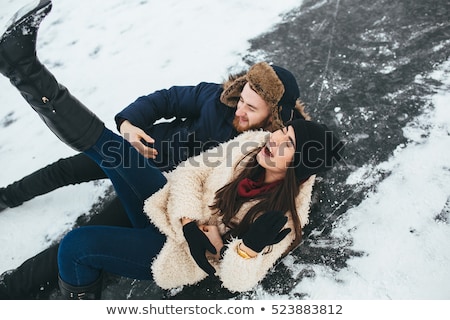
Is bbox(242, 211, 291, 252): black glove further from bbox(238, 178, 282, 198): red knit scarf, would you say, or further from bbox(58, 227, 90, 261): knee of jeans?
bbox(58, 227, 90, 261): knee of jeans

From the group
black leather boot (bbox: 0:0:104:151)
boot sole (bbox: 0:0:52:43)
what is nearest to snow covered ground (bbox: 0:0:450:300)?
black leather boot (bbox: 0:0:104:151)

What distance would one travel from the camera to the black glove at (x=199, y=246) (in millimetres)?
1643

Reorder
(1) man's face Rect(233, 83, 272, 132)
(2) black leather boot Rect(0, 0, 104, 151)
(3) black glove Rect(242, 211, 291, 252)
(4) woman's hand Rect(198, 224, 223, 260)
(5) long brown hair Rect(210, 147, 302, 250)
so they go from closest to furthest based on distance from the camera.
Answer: (2) black leather boot Rect(0, 0, 104, 151), (3) black glove Rect(242, 211, 291, 252), (5) long brown hair Rect(210, 147, 302, 250), (4) woman's hand Rect(198, 224, 223, 260), (1) man's face Rect(233, 83, 272, 132)

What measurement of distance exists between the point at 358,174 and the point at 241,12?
1.89 meters

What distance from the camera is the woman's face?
1.55m

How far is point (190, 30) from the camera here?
10.9ft

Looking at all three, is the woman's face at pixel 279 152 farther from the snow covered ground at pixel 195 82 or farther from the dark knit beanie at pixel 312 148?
the snow covered ground at pixel 195 82

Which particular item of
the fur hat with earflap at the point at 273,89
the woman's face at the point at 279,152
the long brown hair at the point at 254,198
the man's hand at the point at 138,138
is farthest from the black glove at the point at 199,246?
the fur hat with earflap at the point at 273,89

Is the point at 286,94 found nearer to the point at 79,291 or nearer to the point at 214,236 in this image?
the point at 214,236

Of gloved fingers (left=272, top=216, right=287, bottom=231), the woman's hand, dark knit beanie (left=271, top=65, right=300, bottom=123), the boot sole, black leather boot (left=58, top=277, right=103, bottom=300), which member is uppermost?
the boot sole

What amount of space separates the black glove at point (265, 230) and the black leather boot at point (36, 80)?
74 centimetres

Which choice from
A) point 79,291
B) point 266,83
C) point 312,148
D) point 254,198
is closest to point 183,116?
point 266,83

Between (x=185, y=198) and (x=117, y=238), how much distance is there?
34 centimetres

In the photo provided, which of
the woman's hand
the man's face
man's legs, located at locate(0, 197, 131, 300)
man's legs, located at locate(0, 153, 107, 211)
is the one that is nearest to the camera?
the woman's hand
